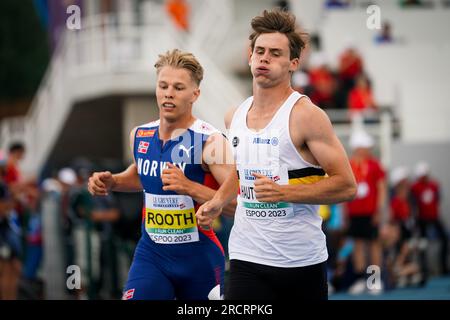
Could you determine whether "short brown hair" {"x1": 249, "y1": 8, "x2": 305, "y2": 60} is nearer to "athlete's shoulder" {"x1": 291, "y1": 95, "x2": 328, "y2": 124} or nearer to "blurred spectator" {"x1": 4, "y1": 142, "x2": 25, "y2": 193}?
"athlete's shoulder" {"x1": 291, "y1": 95, "x2": 328, "y2": 124}

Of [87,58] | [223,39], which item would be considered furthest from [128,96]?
[223,39]

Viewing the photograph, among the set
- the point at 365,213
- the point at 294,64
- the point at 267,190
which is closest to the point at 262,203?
the point at 267,190

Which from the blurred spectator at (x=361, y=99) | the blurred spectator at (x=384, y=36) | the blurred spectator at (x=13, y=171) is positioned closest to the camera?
the blurred spectator at (x=13, y=171)

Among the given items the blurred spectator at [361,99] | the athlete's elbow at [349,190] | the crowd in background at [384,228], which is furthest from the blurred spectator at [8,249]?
the athlete's elbow at [349,190]

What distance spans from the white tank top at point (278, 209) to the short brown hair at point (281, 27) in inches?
12.9

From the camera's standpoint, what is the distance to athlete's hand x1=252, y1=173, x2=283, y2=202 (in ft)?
21.1

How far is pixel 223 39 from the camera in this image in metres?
23.8

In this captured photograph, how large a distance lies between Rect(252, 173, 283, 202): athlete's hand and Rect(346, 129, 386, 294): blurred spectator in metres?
7.98

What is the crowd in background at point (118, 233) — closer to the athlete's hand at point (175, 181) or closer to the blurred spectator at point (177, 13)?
the blurred spectator at point (177, 13)

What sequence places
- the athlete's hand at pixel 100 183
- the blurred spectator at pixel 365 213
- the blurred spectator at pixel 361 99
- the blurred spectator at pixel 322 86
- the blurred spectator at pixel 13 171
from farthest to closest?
the blurred spectator at pixel 361 99
the blurred spectator at pixel 322 86
the blurred spectator at pixel 13 171
the blurred spectator at pixel 365 213
the athlete's hand at pixel 100 183

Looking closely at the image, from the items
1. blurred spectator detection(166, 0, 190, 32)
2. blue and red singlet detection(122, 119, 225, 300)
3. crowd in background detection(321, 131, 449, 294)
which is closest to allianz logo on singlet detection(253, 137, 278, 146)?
blue and red singlet detection(122, 119, 225, 300)

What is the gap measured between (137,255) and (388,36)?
14.8m

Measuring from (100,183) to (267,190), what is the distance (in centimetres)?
151

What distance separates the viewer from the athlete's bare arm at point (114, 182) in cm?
741
